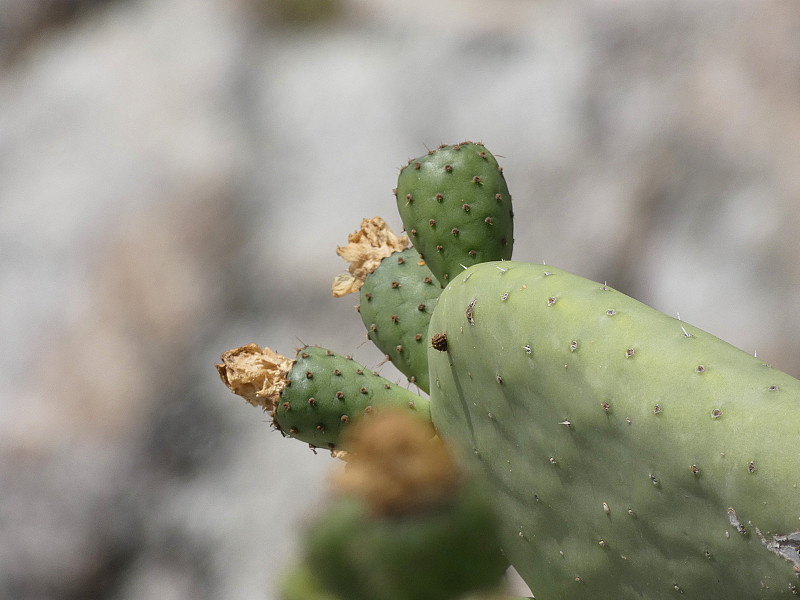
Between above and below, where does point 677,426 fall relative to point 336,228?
below

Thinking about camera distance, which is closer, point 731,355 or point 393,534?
point 393,534

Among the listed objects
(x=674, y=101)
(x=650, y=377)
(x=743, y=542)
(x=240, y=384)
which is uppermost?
(x=674, y=101)

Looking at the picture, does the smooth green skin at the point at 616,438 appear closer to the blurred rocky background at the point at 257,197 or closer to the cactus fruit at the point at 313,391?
the cactus fruit at the point at 313,391

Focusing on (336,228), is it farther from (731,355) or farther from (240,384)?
(731,355)

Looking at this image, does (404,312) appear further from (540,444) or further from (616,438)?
(616,438)

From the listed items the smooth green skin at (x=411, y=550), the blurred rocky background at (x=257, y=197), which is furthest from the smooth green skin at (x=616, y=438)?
the blurred rocky background at (x=257, y=197)

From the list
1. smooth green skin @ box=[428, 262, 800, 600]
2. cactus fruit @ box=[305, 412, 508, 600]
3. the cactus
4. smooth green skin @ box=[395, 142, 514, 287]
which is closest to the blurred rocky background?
the cactus

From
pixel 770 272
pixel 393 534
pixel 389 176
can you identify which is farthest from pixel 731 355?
pixel 389 176

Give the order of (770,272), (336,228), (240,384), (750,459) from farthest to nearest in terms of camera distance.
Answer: (336,228) < (770,272) < (240,384) < (750,459)

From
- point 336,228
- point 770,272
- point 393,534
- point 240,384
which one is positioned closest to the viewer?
point 393,534
